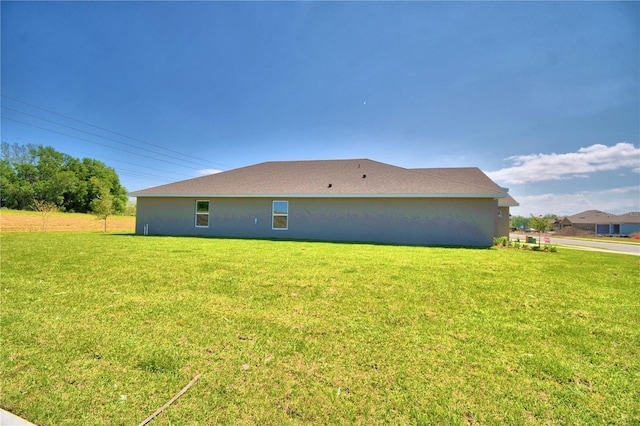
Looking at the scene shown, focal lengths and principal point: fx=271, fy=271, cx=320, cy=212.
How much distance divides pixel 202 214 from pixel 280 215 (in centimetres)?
490

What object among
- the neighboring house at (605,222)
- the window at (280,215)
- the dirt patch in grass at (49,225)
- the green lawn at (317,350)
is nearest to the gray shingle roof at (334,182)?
the window at (280,215)

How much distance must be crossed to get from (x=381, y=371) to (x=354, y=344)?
1.71ft

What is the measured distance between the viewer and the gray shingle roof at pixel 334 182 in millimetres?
13539

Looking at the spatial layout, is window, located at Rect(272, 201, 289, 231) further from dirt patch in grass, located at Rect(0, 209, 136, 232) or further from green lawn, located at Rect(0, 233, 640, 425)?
dirt patch in grass, located at Rect(0, 209, 136, 232)

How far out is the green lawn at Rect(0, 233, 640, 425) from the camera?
2068mm

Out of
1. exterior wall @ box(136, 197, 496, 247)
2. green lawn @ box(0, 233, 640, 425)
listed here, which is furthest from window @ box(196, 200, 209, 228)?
green lawn @ box(0, 233, 640, 425)

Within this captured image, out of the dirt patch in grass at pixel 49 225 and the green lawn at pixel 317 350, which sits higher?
the dirt patch in grass at pixel 49 225

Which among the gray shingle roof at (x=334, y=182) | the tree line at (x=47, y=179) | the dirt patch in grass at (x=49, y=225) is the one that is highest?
the tree line at (x=47, y=179)

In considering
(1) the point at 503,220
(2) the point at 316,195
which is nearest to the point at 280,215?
(2) the point at 316,195

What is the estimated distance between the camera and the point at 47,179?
51156 mm

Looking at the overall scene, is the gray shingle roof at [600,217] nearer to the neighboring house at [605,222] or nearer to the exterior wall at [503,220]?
the neighboring house at [605,222]

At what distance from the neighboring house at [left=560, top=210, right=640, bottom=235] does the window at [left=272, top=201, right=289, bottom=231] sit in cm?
6857

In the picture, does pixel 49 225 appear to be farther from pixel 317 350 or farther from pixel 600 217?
pixel 600 217

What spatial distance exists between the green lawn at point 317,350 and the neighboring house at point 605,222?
68789 millimetres
